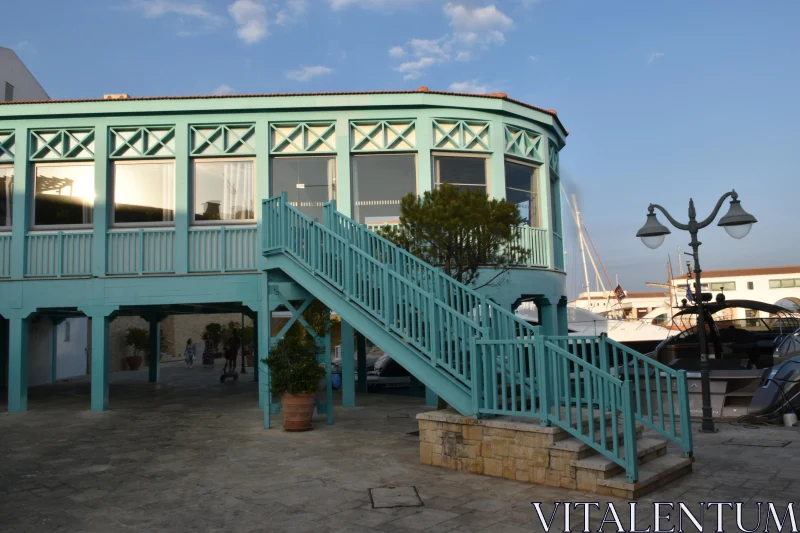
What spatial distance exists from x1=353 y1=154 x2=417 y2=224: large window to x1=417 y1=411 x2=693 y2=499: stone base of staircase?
6.63m

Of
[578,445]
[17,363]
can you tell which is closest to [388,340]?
[578,445]

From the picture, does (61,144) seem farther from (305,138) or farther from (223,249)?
(305,138)

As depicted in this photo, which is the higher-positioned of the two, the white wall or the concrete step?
the white wall

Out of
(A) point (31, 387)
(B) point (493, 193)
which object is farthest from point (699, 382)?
(A) point (31, 387)

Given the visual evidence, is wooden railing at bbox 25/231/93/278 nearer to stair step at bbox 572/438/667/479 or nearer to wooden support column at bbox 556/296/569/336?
wooden support column at bbox 556/296/569/336

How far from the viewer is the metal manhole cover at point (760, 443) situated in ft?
28.2

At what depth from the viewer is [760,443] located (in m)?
8.84

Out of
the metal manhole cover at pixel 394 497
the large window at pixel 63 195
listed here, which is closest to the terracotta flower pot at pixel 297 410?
the metal manhole cover at pixel 394 497

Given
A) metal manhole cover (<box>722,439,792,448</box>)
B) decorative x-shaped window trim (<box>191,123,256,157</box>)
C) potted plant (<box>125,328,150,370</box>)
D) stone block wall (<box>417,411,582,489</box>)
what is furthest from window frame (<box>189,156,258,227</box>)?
potted plant (<box>125,328,150,370</box>)

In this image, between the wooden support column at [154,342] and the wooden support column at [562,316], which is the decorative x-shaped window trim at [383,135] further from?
the wooden support column at [154,342]

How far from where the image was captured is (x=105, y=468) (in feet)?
25.8

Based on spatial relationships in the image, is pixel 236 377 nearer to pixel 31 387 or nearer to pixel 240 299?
pixel 31 387

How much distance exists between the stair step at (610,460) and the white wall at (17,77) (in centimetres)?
2339

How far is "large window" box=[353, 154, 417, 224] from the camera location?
13.5 meters
